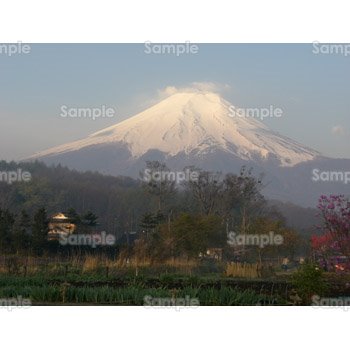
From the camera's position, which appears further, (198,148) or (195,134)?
(195,134)

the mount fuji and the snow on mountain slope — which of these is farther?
the snow on mountain slope

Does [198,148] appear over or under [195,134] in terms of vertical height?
under

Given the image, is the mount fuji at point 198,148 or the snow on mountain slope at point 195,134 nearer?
the mount fuji at point 198,148

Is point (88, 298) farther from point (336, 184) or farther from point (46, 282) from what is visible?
point (336, 184)
